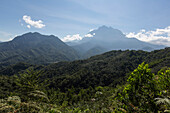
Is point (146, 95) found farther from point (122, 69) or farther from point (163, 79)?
point (122, 69)

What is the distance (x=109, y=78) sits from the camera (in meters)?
78.1

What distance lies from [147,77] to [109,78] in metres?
77.7

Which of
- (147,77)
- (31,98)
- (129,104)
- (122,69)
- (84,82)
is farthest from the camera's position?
(122,69)

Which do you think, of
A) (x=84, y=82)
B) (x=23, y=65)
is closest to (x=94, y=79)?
(x=84, y=82)

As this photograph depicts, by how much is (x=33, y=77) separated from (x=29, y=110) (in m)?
1.44

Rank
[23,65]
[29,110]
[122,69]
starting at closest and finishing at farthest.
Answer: [29,110] → [122,69] → [23,65]

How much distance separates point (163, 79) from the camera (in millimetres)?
3914

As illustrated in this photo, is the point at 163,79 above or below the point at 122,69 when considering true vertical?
above

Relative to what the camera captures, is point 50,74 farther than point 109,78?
Yes

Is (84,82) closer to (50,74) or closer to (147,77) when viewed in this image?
(50,74)

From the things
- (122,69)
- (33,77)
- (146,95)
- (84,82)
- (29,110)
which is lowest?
(84,82)

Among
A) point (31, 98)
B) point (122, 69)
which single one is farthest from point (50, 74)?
point (31, 98)

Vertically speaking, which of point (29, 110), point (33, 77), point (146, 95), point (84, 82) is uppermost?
point (33, 77)

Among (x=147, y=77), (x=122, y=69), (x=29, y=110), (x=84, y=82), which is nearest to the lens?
(x=29, y=110)
